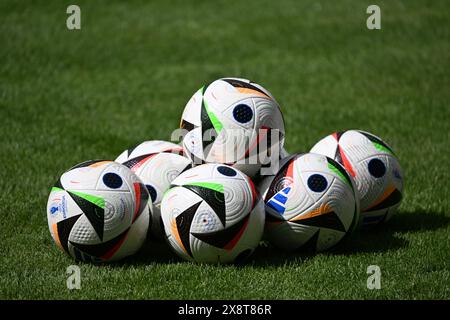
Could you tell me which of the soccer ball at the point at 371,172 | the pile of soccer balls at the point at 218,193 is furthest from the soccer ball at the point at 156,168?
the soccer ball at the point at 371,172

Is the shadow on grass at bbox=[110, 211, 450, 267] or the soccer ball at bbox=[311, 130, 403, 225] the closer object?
the shadow on grass at bbox=[110, 211, 450, 267]

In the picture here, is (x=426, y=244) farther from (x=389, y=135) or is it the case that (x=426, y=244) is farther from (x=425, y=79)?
(x=425, y=79)

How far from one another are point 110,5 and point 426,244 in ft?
43.7

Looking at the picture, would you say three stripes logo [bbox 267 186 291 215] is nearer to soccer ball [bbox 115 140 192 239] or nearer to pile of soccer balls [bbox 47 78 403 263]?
pile of soccer balls [bbox 47 78 403 263]

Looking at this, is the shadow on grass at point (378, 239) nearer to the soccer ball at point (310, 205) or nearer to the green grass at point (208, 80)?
the green grass at point (208, 80)

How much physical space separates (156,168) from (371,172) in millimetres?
2432

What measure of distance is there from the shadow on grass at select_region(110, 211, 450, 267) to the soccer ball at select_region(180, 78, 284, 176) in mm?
950

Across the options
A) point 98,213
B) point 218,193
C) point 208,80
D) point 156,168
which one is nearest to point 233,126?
point 218,193

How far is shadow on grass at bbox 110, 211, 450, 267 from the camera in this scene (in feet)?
24.5

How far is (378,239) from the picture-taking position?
8.23 metres

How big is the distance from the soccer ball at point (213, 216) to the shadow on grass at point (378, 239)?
424 mm

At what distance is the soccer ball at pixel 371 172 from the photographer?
8.23 metres

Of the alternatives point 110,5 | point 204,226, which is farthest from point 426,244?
point 110,5

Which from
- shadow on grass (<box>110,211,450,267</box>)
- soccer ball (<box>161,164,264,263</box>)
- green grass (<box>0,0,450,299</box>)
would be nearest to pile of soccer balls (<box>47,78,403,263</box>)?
soccer ball (<box>161,164,264,263</box>)
